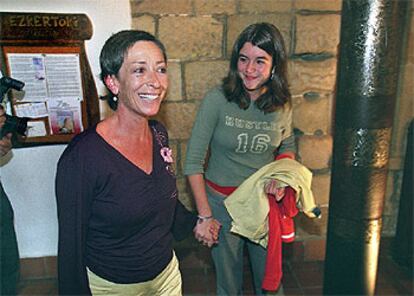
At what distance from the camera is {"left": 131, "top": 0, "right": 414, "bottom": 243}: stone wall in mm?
3367

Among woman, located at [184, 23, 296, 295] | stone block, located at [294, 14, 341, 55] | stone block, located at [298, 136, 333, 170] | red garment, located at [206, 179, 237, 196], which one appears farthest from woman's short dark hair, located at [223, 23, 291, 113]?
stone block, located at [298, 136, 333, 170]

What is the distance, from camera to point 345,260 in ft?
7.89

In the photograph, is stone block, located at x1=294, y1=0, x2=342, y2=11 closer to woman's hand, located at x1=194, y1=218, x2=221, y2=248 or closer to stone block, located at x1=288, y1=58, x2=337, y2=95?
stone block, located at x1=288, y1=58, x2=337, y2=95

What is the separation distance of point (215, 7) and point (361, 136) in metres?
1.73

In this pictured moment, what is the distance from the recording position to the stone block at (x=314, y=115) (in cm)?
362

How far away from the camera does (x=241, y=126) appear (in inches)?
98.9

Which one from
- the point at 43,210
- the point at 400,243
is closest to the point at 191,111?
the point at 43,210

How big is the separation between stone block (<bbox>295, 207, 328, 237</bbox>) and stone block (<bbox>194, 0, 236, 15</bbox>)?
193cm

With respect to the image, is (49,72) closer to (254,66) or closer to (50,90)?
(50,90)

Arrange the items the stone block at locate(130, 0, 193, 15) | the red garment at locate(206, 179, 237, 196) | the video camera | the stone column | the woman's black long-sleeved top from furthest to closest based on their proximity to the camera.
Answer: the stone block at locate(130, 0, 193, 15) < the video camera < the red garment at locate(206, 179, 237, 196) < the stone column < the woman's black long-sleeved top

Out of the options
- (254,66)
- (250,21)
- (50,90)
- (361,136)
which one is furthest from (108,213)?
(250,21)

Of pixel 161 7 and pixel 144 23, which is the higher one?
pixel 161 7

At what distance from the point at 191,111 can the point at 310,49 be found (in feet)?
3.66

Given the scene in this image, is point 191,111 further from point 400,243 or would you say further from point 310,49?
point 400,243
